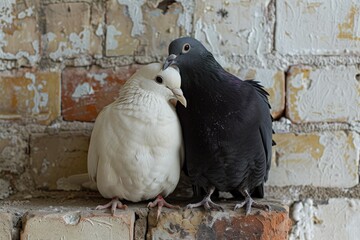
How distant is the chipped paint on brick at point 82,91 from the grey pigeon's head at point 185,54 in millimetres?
214

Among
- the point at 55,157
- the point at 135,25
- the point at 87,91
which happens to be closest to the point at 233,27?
the point at 135,25

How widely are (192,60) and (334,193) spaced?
0.34m

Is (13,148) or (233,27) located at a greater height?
(233,27)

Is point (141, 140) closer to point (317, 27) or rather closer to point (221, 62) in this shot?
point (221, 62)

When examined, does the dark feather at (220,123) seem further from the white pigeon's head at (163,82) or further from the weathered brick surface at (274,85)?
the weathered brick surface at (274,85)

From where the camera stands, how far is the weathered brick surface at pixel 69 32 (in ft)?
3.08

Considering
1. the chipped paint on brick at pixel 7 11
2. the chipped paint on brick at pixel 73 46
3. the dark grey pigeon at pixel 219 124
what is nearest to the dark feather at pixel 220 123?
the dark grey pigeon at pixel 219 124

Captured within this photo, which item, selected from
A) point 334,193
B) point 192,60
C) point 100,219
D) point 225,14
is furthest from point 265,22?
point 100,219

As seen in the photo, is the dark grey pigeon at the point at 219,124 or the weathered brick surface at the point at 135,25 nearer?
the dark grey pigeon at the point at 219,124

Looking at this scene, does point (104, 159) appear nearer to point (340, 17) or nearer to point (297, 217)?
point (297, 217)

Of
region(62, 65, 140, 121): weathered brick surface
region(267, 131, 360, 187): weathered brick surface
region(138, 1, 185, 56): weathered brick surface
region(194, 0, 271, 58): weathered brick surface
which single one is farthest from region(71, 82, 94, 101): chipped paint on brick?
region(267, 131, 360, 187): weathered brick surface

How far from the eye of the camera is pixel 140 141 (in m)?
0.76

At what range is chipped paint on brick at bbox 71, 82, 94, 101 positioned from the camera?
93 centimetres

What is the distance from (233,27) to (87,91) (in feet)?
0.90
